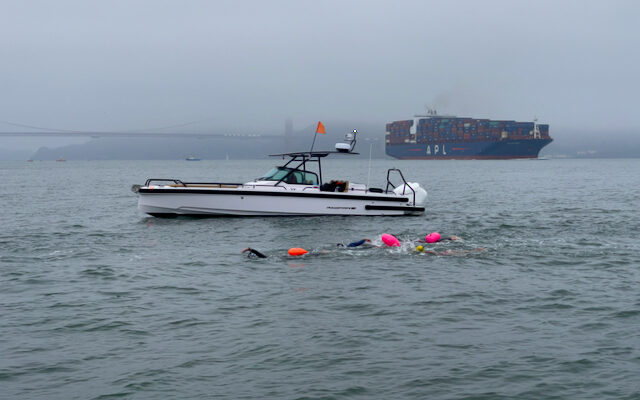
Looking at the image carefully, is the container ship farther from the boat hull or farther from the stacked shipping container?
the boat hull

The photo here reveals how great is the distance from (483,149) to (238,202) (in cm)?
14322

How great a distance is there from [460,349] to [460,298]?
276 centimetres

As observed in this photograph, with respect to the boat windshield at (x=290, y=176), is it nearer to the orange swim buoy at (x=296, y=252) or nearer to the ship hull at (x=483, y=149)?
the orange swim buoy at (x=296, y=252)

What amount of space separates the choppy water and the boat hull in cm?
301

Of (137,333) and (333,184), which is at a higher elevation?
(333,184)

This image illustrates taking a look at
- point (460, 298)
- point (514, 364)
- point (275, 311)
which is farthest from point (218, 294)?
point (514, 364)

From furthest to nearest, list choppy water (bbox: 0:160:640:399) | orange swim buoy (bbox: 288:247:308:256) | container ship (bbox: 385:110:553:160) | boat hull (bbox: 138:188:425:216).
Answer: container ship (bbox: 385:110:553:160) < boat hull (bbox: 138:188:425:216) < orange swim buoy (bbox: 288:247:308:256) < choppy water (bbox: 0:160:640:399)

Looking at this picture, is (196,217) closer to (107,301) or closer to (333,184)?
(333,184)

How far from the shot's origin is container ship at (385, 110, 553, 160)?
512 ft

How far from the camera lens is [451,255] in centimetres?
1511

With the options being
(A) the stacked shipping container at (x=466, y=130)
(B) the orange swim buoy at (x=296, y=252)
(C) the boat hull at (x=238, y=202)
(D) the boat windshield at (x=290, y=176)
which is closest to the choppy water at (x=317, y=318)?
(B) the orange swim buoy at (x=296, y=252)

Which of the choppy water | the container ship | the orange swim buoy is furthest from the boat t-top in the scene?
the container ship

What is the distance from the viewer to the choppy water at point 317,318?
720 cm

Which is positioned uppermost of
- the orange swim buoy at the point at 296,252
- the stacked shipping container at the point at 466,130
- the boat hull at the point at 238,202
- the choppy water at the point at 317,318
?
the stacked shipping container at the point at 466,130
